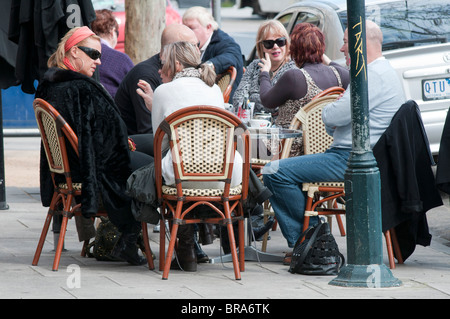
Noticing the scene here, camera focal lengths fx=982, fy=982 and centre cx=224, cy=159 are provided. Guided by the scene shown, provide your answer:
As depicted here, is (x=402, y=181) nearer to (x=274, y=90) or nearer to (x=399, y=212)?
(x=399, y=212)

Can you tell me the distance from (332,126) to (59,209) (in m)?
2.01

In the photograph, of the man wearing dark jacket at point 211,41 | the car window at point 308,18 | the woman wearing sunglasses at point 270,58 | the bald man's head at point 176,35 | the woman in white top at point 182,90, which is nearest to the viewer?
the woman in white top at point 182,90

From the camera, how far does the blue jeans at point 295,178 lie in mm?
6742

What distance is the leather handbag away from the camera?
6.30m

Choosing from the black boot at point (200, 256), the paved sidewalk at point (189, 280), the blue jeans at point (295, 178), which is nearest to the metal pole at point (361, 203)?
the paved sidewalk at point (189, 280)

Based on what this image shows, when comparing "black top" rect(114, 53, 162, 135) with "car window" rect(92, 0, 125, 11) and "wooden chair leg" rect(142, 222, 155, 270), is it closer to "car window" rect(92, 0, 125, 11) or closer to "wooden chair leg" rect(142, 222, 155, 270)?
"wooden chair leg" rect(142, 222, 155, 270)

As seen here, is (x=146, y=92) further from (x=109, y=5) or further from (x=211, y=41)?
(x=109, y=5)

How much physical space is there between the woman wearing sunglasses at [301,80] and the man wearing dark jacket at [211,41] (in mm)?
1277

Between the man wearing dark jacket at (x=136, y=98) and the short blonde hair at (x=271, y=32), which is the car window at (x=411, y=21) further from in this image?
the man wearing dark jacket at (x=136, y=98)

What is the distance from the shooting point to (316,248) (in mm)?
6352

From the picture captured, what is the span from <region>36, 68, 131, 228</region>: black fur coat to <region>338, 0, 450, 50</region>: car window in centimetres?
396

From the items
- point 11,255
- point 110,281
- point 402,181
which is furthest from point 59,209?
point 402,181
